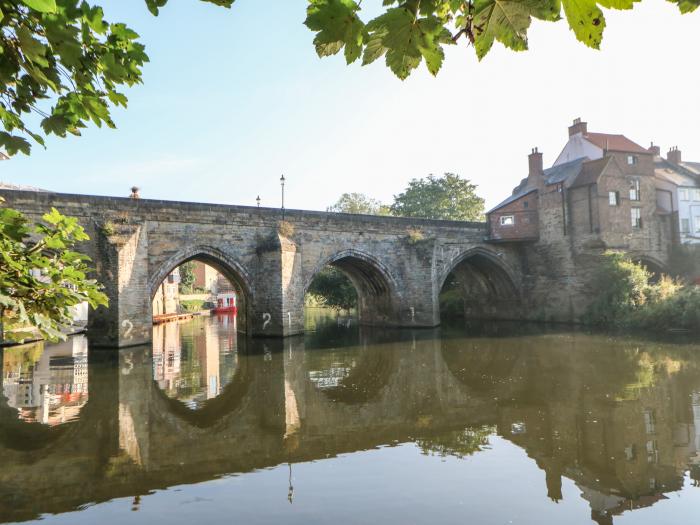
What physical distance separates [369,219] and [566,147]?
17352mm

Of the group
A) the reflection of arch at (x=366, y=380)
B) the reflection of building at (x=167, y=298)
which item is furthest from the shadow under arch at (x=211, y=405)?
the reflection of building at (x=167, y=298)

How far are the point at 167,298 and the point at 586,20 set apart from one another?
43860 mm

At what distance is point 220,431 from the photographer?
26.4ft

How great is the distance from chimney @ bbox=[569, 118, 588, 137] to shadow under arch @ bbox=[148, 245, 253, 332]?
25.1 m

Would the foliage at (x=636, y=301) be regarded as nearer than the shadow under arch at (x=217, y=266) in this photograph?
No

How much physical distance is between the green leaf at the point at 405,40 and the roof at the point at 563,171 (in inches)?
1109

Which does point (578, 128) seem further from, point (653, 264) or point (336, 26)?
point (336, 26)

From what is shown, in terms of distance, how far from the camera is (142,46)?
2.72 m

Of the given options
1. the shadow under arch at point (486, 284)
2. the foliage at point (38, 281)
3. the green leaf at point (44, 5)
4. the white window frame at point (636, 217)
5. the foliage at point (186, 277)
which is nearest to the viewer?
the green leaf at point (44, 5)

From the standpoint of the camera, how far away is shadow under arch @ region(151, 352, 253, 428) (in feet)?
28.9

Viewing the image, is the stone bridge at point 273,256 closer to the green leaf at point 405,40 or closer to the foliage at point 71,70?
the foliage at point 71,70

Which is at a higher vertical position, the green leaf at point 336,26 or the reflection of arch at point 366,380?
the green leaf at point 336,26

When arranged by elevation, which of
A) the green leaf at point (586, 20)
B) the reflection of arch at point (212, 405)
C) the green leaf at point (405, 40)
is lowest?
the reflection of arch at point (212, 405)

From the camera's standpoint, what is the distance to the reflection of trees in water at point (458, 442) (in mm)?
6805
